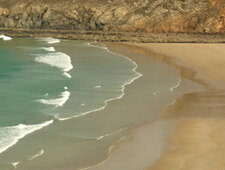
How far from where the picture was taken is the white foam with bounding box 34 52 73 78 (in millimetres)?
41688

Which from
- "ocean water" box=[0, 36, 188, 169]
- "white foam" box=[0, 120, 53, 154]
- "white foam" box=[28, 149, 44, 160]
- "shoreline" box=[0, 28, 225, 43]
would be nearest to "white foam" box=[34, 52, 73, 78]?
A: "ocean water" box=[0, 36, 188, 169]

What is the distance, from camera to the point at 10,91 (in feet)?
101

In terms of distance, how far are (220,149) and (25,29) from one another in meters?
66.2

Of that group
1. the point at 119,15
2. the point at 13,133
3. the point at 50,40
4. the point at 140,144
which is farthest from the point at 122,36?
the point at 140,144

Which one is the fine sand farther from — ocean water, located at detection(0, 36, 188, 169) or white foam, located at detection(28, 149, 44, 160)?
white foam, located at detection(28, 149, 44, 160)

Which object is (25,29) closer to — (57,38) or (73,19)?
(73,19)

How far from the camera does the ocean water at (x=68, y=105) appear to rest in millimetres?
19484

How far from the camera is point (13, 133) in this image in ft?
71.2

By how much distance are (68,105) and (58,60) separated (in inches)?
766

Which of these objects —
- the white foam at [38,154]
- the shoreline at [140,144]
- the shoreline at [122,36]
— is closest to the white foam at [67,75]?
the shoreline at [140,144]

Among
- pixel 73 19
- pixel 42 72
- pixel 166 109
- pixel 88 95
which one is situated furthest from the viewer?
pixel 73 19

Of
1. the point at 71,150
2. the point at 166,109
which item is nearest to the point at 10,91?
the point at 166,109

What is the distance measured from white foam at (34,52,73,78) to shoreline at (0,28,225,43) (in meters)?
16.9

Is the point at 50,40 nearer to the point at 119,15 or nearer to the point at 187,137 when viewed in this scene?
the point at 119,15
